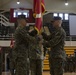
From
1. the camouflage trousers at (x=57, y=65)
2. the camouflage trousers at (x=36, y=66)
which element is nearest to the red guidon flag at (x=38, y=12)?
the camouflage trousers at (x=57, y=65)

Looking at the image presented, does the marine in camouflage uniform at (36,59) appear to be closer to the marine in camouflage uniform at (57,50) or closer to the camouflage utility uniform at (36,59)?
the camouflage utility uniform at (36,59)

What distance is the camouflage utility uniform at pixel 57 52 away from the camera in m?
4.75

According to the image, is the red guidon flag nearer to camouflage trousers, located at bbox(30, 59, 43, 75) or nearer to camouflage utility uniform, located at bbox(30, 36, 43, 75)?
camouflage utility uniform, located at bbox(30, 36, 43, 75)

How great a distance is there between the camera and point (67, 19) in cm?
2247

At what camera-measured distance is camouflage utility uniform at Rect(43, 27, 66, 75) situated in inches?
187

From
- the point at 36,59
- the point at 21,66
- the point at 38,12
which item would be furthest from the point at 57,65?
the point at 38,12

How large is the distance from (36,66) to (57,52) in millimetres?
851

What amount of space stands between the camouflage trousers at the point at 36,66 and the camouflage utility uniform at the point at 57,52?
632 millimetres

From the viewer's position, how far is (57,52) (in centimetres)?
478

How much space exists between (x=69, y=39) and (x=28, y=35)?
1476 cm

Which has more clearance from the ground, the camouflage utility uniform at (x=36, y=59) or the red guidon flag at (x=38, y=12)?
the red guidon flag at (x=38, y=12)

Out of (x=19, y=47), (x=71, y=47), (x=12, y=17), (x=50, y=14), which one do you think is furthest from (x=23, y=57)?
→ (x=50, y=14)

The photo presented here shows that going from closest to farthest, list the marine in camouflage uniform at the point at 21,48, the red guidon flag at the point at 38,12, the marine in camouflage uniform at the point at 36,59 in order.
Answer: the marine in camouflage uniform at the point at 21,48 → the red guidon flag at the point at 38,12 → the marine in camouflage uniform at the point at 36,59

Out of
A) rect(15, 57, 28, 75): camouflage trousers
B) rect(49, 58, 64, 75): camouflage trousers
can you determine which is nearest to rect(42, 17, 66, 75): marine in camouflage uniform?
rect(49, 58, 64, 75): camouflage trousers
